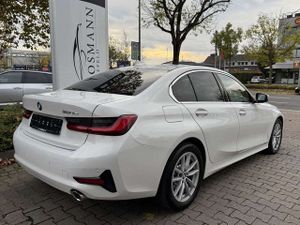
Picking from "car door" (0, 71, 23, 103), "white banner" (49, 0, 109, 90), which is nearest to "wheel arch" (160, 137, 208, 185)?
"white banner" (49, 0, 109, 90)

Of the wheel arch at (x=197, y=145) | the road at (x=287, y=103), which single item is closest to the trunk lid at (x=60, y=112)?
the wheel arch at (x=197, y=145)

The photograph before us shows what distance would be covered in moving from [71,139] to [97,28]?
4287 mm

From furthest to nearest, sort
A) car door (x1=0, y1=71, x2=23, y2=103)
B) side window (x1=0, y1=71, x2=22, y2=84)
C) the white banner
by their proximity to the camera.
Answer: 1. side window (x1=0, y1=71, x2=22, y2=84)
2. car door (x1=0, y1=71, x2=23, y2=103)
3. the white banner

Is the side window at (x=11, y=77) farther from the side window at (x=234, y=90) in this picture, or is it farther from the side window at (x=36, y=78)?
the side window at (x=234, y=90)

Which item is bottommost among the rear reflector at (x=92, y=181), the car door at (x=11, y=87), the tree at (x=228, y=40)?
the rear reflector at (x=92, y=181)

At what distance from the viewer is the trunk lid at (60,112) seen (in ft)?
8.34

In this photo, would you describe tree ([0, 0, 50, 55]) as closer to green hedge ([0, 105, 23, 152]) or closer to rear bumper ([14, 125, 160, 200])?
green hedge ([0, 105, 23, 152])

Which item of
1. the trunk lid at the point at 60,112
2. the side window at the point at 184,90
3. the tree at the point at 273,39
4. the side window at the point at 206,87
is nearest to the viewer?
the trunk lid at the point at 60,112

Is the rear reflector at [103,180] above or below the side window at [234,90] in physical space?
below

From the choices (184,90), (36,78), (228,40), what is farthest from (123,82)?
(228,40)

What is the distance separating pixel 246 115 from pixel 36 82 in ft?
25.7

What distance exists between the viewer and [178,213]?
10.00 feet

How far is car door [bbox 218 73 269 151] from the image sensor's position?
13.3 ft

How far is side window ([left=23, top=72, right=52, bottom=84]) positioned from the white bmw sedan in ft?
22.7
